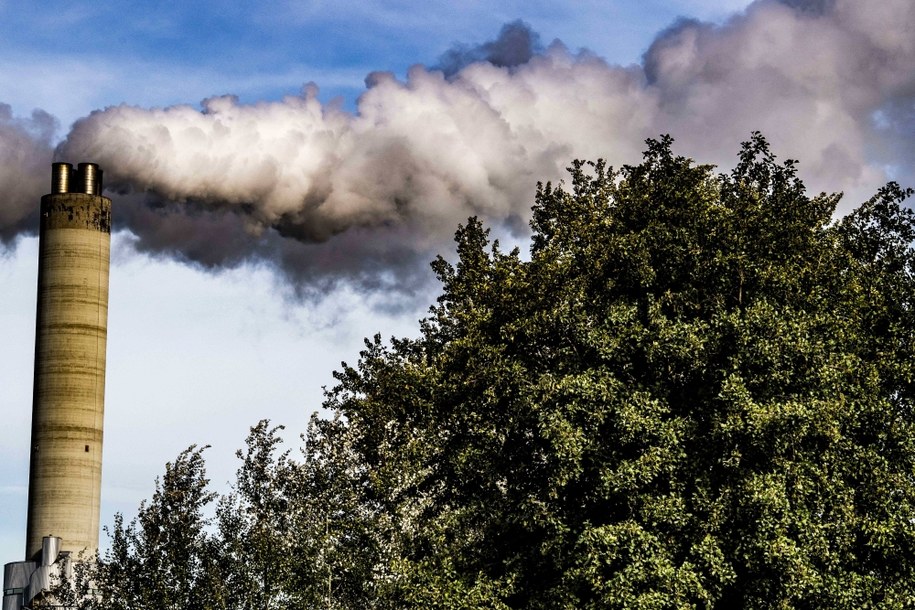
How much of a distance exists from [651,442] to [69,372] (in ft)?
126

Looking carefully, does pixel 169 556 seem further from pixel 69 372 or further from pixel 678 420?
pixel 69 372

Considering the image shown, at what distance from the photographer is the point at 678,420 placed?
30.0m

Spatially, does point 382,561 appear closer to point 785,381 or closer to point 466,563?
point 466,563

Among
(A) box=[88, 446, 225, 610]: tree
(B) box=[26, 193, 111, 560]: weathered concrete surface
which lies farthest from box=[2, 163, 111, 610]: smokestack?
(A) box=[88, 446, 225, 610]: tree

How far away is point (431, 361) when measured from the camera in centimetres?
4066

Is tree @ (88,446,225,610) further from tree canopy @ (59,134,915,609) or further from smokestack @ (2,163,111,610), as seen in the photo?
smokestack @ (2,163,111,610)

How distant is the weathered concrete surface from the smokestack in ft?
0.15

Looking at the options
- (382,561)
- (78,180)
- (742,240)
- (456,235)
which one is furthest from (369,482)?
(78,180)

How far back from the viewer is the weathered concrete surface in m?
59.7

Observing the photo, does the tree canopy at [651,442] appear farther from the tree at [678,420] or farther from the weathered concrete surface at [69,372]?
the weathered concrete surface at [69,372]

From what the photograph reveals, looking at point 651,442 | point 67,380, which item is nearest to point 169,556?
point 651,442

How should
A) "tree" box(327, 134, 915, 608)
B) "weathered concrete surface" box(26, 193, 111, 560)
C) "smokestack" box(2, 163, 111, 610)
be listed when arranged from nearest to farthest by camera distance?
"tree" box(327, 134, 915, 608) < "smokestack" box(2, 163, 111, 610) < "weathered concrete surface" box(26, 193, 111, 560)

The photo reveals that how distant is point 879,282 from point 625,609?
38.6 ft

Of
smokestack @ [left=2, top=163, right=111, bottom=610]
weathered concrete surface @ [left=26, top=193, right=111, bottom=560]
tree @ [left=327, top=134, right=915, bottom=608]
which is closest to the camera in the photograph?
tree @ [left=327, top=134, right=915, bottom=608]
